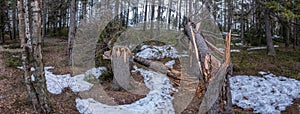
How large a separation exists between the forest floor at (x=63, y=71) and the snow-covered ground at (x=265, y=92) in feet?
1.09

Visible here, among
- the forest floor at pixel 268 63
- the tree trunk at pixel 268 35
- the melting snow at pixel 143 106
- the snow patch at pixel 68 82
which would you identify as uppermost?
the tree trunk at pixel 268 35

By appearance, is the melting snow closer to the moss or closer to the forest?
the forest

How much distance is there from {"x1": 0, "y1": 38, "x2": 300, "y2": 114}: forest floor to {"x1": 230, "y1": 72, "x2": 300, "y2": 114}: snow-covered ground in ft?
1.09

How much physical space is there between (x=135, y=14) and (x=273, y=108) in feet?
52.0

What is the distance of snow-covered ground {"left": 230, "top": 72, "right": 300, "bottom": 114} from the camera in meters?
7.57

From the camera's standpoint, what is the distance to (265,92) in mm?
8664

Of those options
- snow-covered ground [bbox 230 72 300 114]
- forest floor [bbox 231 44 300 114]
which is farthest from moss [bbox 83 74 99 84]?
forest floor [bbox 231 44 300 114]

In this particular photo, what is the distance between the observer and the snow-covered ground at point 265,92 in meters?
7.57

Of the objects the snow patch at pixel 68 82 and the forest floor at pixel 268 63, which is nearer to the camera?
the snow patch at pixel 68 82

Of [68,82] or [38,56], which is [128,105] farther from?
[68,82]

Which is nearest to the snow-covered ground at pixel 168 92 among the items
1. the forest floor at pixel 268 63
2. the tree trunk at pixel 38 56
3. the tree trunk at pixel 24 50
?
the forest floor at pixel 268 63

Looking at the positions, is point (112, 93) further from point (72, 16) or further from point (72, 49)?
point (72, 16)

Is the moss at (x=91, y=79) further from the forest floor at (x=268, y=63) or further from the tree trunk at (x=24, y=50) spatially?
the forest floor at (x=268, y=63)

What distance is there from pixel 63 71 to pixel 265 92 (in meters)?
8.06
